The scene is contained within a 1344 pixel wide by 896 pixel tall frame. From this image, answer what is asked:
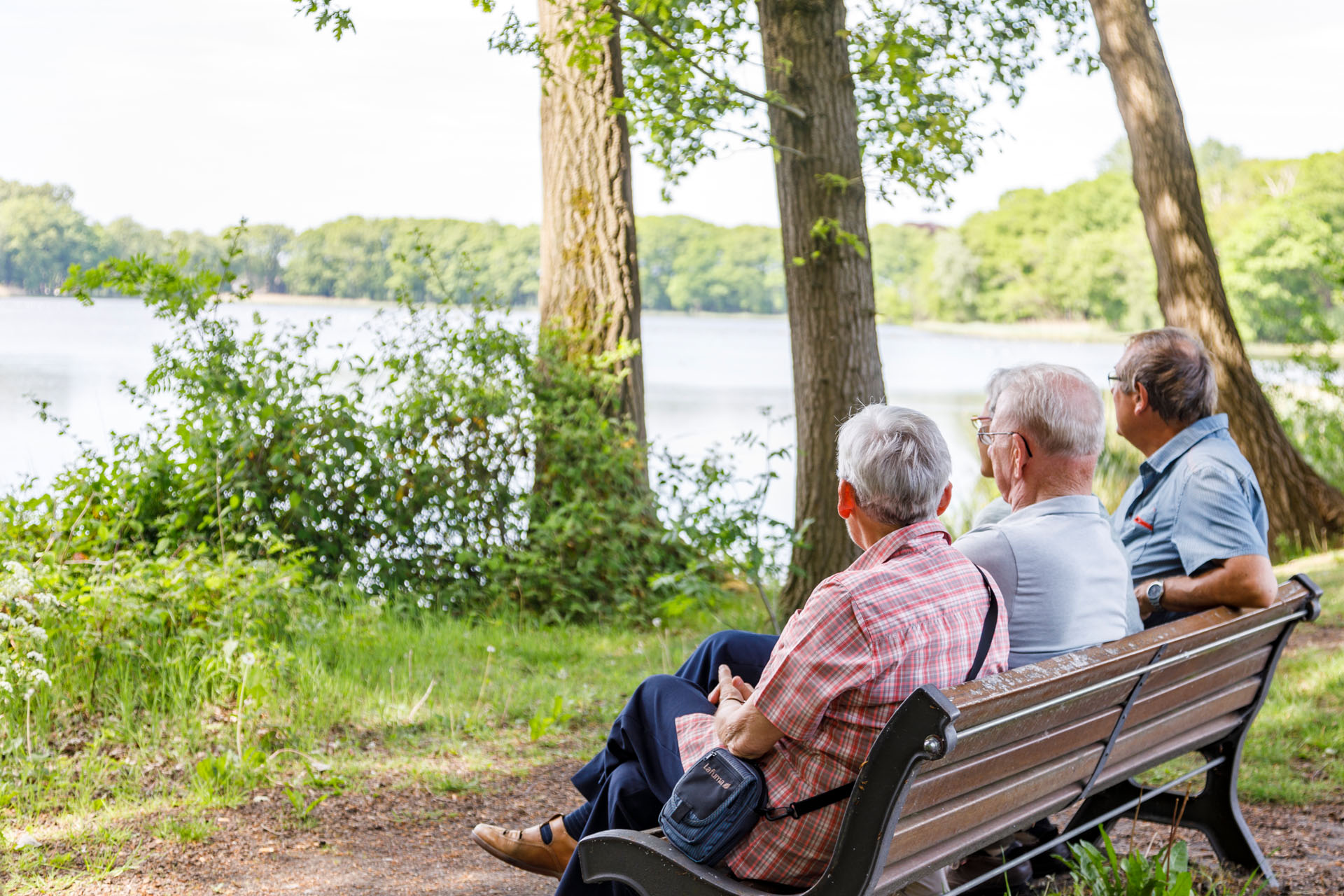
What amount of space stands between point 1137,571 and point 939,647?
145cm

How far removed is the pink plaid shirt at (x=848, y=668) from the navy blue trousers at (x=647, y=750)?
1.59 ft

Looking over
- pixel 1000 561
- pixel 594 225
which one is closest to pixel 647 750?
pixel 1000 561

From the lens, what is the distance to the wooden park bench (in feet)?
6.09

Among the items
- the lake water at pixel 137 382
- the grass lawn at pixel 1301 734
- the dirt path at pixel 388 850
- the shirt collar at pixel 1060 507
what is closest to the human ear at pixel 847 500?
the shirt collar at pixel 1060 507

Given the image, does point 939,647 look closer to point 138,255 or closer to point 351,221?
point 138,255

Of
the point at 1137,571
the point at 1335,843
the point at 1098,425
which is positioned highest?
the point at 1098,425

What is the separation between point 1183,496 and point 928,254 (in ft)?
155

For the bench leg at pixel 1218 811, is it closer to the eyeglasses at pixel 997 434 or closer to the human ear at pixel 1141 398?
the human ear at pixel 1141 398

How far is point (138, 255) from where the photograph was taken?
5.98m

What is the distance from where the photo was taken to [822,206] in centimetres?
→ 540

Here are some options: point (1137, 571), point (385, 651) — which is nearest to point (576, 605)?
point (385, 651)

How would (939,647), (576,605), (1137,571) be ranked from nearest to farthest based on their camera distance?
(939,647)
(1137,571)
(576,605)

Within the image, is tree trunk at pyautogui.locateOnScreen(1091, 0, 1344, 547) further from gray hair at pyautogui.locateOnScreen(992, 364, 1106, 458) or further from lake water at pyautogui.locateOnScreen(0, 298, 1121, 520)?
gray hair at pyautogui.locateOnScreen(992, 364, 1106, 458)

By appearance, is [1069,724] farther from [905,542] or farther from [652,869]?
[652,869]
